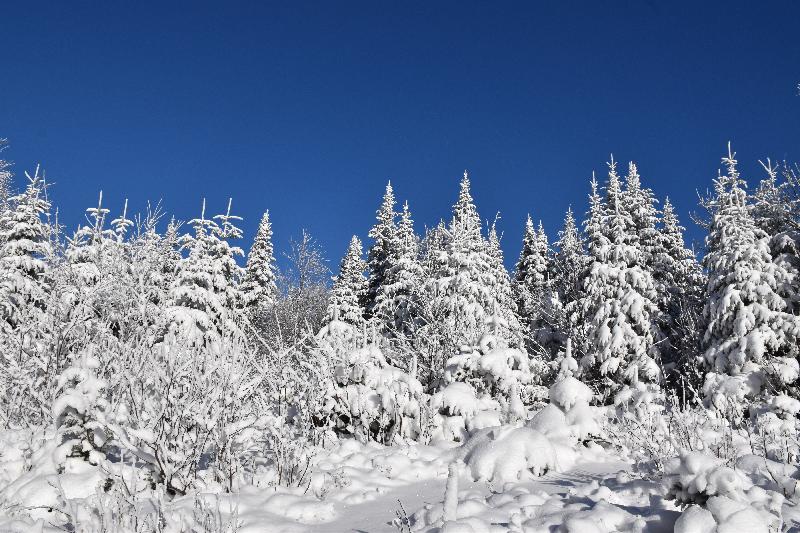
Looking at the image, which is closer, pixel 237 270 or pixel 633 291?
pixel 633 291

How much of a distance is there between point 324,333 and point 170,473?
623 cm

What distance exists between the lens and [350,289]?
102ft

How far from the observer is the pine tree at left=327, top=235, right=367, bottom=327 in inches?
1168

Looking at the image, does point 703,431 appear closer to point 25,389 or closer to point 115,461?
point 115,461

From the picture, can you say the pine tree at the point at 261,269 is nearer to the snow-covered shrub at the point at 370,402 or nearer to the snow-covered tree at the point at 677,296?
the snow-covered tree at the point at 677,296

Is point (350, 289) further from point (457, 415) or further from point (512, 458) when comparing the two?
point (512, 458)

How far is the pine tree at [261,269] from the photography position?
3759 centimetres

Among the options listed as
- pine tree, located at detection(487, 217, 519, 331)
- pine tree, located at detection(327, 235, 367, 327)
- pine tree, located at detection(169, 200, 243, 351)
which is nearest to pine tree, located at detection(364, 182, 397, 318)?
pine tree, located at detection(327, 235, 367, 327)

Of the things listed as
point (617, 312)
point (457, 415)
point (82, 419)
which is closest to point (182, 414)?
point (82, 419)

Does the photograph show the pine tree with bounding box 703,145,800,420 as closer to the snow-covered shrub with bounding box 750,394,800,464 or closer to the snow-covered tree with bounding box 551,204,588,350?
the snow-covered shrub with bounding box 750,394,800,464

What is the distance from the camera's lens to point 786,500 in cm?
476

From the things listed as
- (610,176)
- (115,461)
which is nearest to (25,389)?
(115,461)

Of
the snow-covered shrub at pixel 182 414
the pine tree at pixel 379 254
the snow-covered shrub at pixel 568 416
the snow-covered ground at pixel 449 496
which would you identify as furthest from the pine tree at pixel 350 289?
the snow-covered shrub at pixel 182 414

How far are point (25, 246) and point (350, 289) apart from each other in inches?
607
